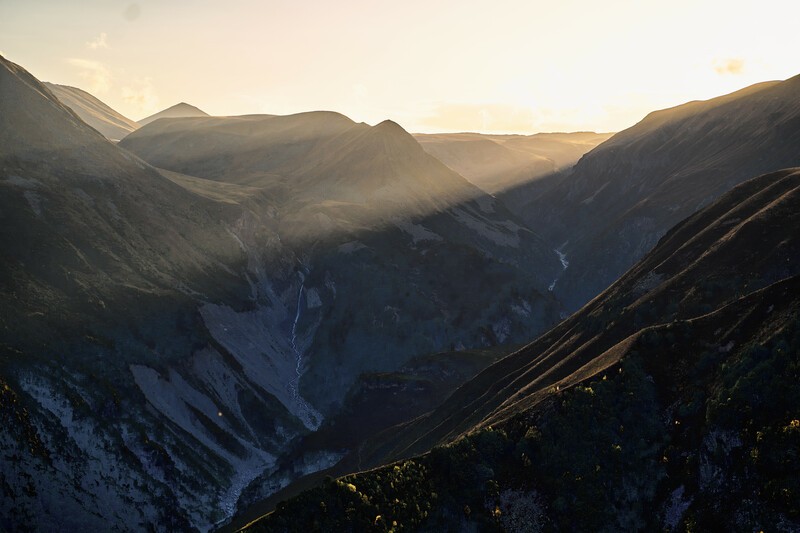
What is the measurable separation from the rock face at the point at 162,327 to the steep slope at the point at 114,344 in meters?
0.32

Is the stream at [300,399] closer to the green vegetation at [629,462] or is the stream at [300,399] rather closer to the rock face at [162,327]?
the rock face at [162,327]

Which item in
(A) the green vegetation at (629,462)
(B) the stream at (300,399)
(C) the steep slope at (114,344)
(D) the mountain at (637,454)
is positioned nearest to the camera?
(A) the green vegetation at (629,462)

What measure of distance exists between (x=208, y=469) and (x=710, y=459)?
81.8 m

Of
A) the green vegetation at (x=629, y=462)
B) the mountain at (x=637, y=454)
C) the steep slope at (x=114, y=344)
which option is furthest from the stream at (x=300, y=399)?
the green vegetation at (x=629, y=462)

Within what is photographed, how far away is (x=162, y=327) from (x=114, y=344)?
15796 mm

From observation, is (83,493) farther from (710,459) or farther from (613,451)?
(710,459)

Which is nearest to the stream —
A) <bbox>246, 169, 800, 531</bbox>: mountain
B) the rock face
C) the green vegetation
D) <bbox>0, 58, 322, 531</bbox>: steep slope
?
the rock face

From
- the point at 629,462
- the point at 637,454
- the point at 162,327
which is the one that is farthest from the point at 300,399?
the point at 637,454

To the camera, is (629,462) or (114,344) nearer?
(629,462)

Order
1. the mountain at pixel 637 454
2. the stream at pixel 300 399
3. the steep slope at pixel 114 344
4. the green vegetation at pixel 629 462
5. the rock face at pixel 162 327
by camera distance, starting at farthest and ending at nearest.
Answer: the stream at pixel 300 399 → the rock face at pixel 162 327 → the steep slope at pixel 114 344 → the mountain at pixel 637 454 → the green vegetation at pixel 629 462

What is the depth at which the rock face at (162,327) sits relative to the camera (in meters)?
90.1

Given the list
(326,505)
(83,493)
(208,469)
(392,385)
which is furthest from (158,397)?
(326,505)

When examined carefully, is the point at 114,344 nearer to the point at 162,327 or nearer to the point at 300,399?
the point at 162,327

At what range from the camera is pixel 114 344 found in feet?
378
